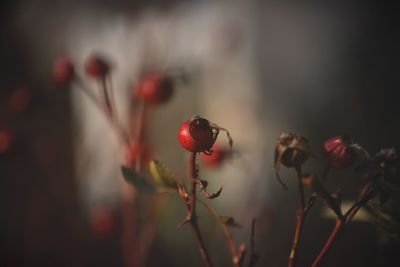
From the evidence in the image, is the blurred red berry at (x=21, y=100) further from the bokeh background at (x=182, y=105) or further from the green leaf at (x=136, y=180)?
the green leaf at (x=136, y=180)

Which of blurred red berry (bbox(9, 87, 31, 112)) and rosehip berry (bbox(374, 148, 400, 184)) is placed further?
blurred red berry (bbox(9, 87, 31, 112))

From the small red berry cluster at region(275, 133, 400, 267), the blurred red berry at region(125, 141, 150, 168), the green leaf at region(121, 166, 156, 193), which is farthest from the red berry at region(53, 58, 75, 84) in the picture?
the small red berry cluster at region(275, 133, 400, 267)

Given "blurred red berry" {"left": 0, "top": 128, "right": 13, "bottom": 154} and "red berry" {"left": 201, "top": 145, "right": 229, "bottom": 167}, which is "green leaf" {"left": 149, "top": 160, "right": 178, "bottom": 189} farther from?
"blurred red berry" {"left": 0, "top": 128, "right": 13, "bottom": 154}

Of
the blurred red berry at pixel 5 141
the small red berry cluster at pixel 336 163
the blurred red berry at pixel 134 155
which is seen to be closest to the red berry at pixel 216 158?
the blurred red berry at pixel 134 155

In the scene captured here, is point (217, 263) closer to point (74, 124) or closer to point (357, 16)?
point (357, 16)

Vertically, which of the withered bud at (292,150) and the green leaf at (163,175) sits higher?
the withered bud at (292,150)

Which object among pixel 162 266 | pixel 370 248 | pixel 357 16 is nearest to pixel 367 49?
pixel 357 16

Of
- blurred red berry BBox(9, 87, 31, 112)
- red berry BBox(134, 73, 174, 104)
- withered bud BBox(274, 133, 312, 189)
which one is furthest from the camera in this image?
blurred red berry BBox(9, 87, 31, 112)
